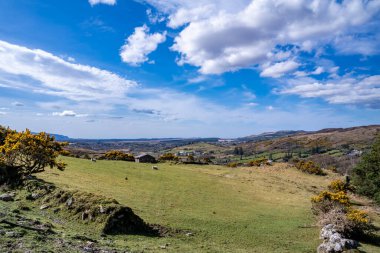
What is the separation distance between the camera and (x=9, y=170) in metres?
19.1

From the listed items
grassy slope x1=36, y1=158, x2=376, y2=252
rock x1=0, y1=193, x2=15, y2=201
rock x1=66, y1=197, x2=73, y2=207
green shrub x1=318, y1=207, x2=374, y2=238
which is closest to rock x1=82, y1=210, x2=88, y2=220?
rock x1=66, y1=197, x2=73, y2=207

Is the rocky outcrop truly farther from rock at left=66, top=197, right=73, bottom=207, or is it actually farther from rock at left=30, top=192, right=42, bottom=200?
rock at left=30, top=192, right=42, bottom=200

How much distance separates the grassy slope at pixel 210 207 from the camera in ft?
75.7

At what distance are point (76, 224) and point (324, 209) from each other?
87.3 ft

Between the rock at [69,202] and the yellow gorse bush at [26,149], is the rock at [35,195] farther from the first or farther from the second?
the yellow gorse bush at [26,149]

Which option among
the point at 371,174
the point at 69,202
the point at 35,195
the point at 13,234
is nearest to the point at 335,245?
the point at 13,234

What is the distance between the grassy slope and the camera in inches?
909

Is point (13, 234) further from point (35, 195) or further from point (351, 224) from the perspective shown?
point (351, 224)

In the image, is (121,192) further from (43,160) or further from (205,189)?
(43,160)

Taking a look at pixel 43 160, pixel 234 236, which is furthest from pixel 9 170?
pixel 234 236

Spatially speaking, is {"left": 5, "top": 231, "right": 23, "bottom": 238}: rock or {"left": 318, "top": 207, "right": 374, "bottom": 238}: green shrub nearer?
{"left": 5, "top": 231, "right": 23, "bottom": 238}: rock

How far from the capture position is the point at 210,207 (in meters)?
34.2

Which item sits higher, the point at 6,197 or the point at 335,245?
the point at 6,197

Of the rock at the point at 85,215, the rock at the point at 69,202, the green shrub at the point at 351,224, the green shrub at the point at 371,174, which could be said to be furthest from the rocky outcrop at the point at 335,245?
the green shrub at the point at 371,174
